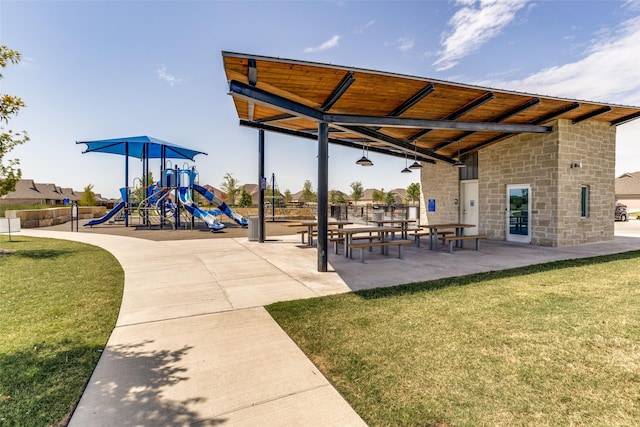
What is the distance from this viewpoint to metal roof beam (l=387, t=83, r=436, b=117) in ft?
21.5

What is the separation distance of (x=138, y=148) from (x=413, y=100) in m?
19.6

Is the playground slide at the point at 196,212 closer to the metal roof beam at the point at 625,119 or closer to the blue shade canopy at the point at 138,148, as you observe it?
the blue shade canopy at the point at 138,148

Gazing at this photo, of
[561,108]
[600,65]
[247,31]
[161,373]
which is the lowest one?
[161,373]

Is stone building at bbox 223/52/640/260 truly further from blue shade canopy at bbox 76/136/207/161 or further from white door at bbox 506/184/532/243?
blue shade canopy at bbox 76/136/207/161

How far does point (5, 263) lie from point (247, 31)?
8.14 metres

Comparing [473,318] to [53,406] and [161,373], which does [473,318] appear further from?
[53,406]

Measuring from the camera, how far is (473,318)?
13.1 feet

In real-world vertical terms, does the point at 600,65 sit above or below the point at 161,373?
above

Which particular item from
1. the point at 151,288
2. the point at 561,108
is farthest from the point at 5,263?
the point at 561,108

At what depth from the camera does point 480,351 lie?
3131 millimetres

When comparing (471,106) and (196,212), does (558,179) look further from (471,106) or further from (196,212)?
(196,212)

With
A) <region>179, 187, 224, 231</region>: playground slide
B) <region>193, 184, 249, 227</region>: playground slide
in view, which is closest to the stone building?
<region>179, 187, 224, 231</region>: playground slide

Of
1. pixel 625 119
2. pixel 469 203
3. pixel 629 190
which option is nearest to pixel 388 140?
pixel 469 203

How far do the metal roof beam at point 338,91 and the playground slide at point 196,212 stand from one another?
1093cm
